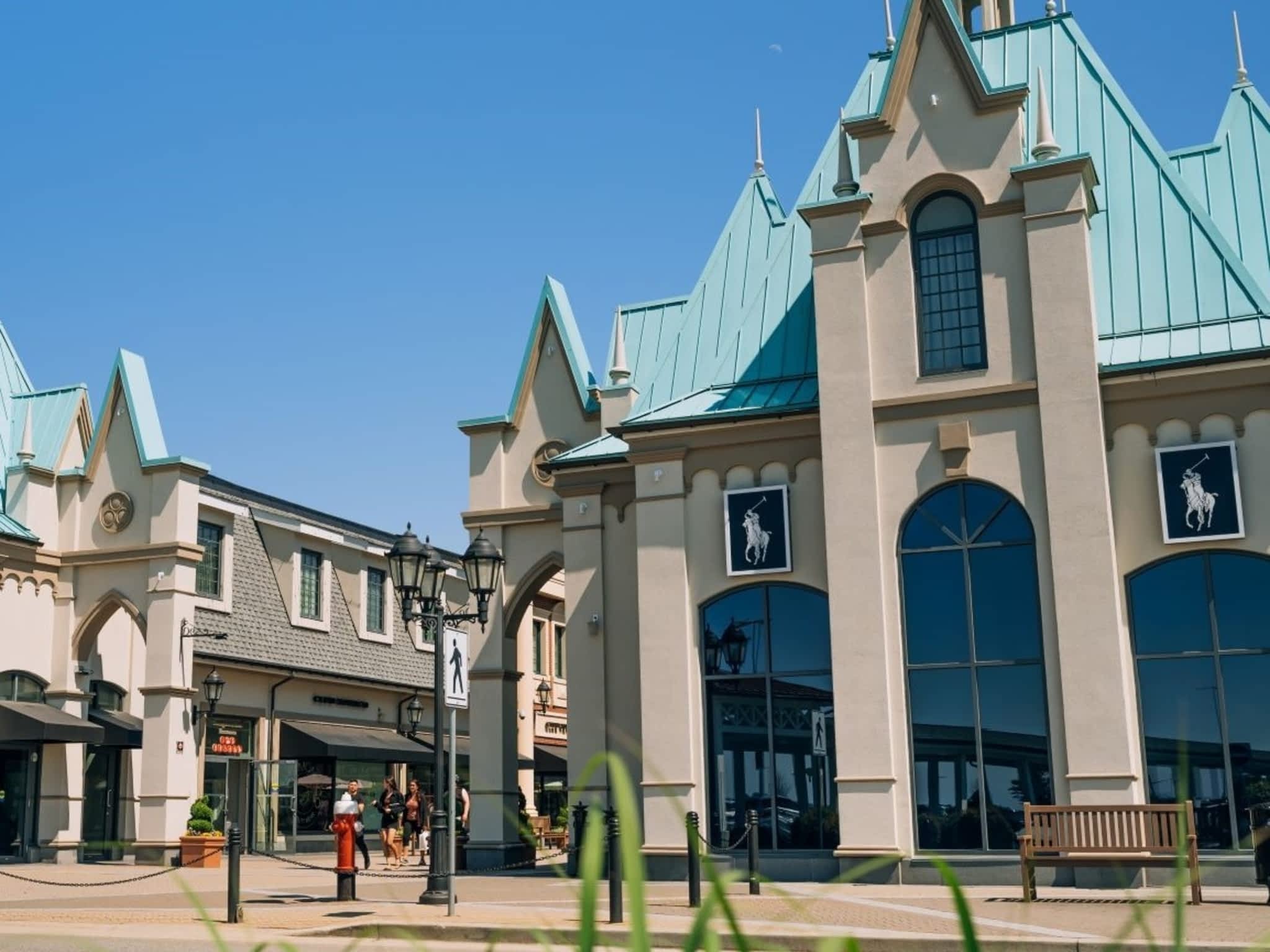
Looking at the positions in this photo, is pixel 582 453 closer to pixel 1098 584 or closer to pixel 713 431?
pixel 713 431

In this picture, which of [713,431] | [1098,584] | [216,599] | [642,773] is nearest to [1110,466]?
[1098,584]

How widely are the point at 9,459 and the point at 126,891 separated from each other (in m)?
14.4

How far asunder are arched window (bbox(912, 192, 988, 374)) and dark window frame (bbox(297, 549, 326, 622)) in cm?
2420

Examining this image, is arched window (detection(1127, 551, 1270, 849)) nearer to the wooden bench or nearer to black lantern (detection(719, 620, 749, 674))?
the wooden bench

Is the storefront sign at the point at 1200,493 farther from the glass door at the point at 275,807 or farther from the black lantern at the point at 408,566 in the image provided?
the glass door at the point at 275,807

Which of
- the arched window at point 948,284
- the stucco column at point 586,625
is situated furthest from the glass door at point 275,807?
the arched window at point 948,284

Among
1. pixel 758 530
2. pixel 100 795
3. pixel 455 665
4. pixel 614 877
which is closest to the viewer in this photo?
pixel 614 877

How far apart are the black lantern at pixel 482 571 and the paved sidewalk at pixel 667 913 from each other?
12.2 ft

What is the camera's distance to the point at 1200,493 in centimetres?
2045

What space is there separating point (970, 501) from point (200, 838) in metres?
17.3

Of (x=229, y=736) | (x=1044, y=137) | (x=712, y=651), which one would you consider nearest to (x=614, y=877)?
(x=712, y=651)

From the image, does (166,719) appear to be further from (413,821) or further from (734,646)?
(734,646)

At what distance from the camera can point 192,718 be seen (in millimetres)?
32938

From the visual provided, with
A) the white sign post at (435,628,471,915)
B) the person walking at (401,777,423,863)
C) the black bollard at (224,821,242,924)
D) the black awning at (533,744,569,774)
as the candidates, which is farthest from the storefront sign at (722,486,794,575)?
the black awning at (533,744,569,774)
